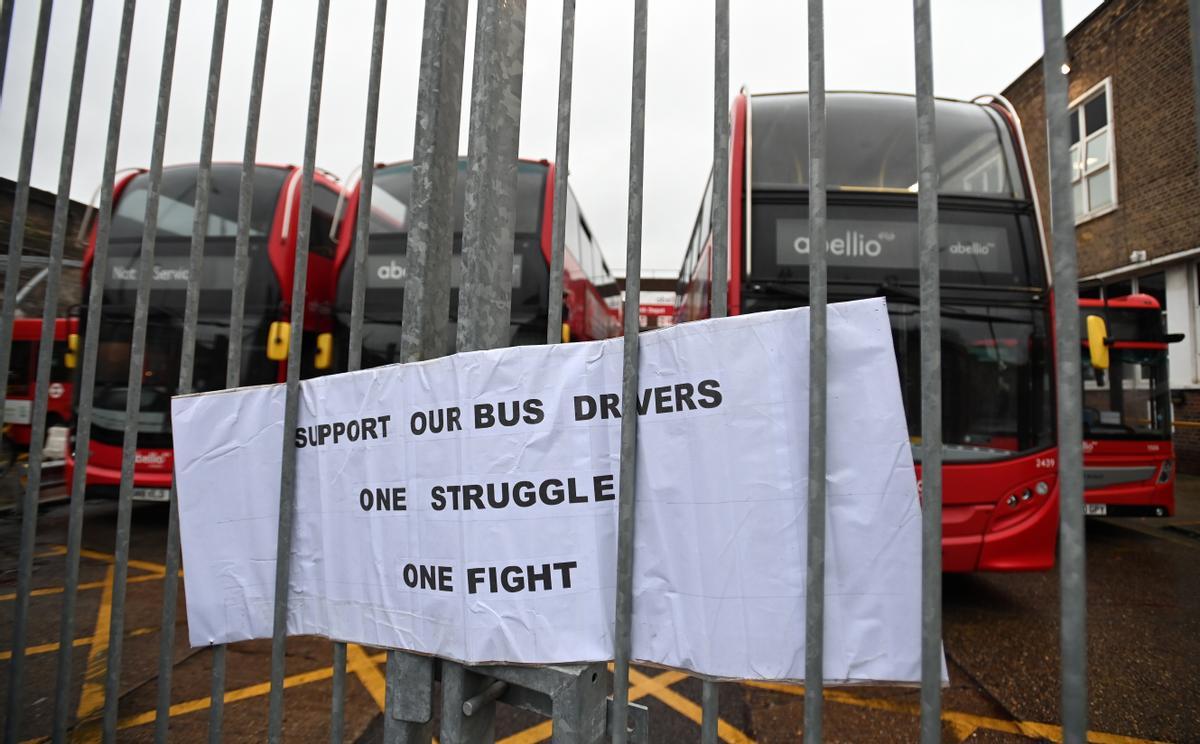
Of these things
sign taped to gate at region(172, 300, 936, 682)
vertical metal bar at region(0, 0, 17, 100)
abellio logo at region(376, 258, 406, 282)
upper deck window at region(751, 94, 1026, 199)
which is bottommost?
sign taped to gate at region(172, 300, 936, 682)

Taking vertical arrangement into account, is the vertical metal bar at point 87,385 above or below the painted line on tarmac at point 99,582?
above

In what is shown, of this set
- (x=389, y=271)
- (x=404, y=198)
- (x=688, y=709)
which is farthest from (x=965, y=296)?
(x=404, y=198)

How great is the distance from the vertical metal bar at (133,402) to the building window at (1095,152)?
16737 mm

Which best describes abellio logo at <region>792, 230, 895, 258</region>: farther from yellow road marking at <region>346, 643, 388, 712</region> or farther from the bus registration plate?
the bus registration plate

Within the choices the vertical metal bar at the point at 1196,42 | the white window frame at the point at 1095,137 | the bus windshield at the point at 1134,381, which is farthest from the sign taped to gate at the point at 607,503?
the white window frame at the point at 1095,137

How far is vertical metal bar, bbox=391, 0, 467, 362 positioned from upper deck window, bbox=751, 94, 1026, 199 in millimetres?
3620

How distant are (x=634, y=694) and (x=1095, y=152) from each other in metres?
16.0

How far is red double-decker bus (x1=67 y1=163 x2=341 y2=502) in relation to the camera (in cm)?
641

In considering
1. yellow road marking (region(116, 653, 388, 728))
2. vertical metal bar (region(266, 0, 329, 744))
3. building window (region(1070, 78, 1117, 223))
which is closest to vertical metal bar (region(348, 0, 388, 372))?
vertical metal bar (region(266, 0, 329, 744))

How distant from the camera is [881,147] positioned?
4750mm

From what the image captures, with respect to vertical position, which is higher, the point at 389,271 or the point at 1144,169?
the point at 1144,169

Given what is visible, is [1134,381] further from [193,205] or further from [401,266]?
[193,205]

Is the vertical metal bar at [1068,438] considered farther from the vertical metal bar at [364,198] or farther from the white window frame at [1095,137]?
the white window frame at [1095,137]

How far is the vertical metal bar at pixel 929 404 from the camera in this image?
3.04 ft
